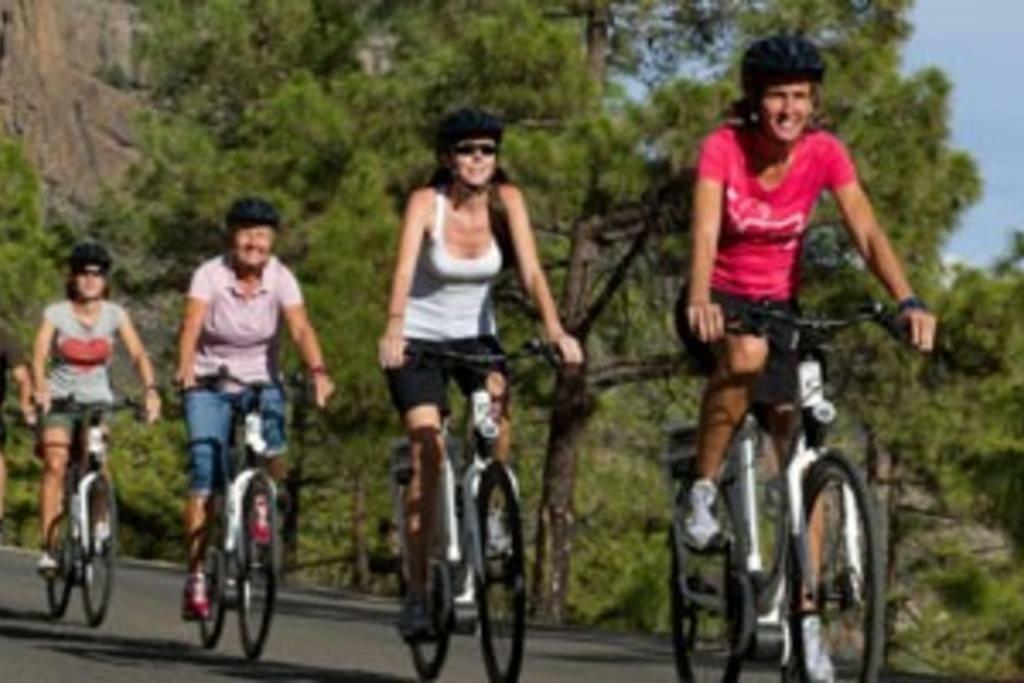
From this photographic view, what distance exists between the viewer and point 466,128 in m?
9.45

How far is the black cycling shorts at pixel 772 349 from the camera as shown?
803 cm

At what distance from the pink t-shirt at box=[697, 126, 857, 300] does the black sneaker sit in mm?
1866

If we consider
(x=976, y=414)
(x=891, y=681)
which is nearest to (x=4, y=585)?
(x=891, y=681)

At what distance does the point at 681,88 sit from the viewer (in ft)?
88.3

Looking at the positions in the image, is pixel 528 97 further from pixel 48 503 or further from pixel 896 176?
pixel 48 503

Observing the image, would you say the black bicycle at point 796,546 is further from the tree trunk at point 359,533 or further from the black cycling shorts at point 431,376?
the tree trunk at point 359,533

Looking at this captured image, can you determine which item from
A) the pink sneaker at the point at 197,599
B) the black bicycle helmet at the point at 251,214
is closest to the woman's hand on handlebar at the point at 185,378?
the black bicycle helmet at the point at 251,214

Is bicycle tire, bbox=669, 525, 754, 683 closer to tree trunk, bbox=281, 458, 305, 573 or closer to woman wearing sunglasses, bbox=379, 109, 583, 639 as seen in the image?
woman wearing sunglasses, bbox=379, 109, 583, 639

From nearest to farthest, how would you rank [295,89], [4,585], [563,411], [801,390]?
[801,390] → [4,585] → [563,411] → [295,89]

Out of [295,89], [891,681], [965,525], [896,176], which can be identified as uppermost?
[295,89]

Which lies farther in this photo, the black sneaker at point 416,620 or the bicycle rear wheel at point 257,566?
the bicycle rear wheel at point 257,566

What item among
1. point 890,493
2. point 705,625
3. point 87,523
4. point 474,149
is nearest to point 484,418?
point 474,149

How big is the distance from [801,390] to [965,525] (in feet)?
96.5

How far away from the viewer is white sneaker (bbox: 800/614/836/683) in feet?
24.8
